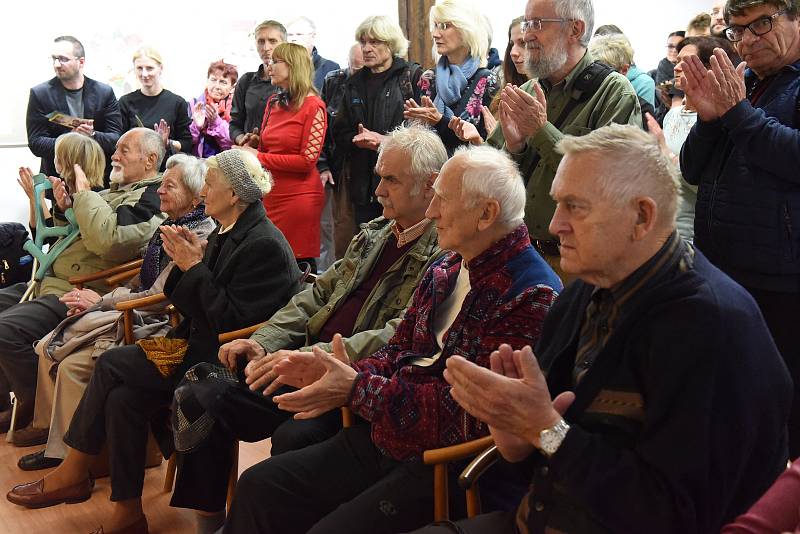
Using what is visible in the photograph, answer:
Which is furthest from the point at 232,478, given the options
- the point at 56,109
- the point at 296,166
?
the point at 56,109

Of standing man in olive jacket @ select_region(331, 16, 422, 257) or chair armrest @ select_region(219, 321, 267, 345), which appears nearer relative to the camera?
chair armrest @ select_region(219, 321, 267, 345)

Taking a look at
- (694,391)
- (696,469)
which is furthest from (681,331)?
(696,469)

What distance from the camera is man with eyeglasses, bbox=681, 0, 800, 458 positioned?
224 centimetres

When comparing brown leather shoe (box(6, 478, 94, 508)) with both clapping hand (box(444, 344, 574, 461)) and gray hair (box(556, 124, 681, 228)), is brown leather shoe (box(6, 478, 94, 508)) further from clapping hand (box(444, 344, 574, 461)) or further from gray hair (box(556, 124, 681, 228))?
gray hair (box(556, 124, 681, 228))

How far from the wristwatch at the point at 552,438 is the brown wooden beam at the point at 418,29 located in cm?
488

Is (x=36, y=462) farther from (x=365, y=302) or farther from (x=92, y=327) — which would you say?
(x=365, y=302)

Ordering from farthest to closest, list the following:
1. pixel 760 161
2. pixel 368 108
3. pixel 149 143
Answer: pixel 368 108 → pixel 149 143 → pixel 760 161

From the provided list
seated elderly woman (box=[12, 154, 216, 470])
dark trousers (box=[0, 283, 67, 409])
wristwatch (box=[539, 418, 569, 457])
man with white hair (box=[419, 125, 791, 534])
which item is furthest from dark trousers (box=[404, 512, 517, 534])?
dark trousers (box=[0, 283, 67, 409])

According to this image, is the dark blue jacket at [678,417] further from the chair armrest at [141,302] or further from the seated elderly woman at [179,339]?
the chair armrest at [141,302]

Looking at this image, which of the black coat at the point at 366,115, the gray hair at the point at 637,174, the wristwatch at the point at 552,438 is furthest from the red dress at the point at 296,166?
the wristwatch at the point at 552,438

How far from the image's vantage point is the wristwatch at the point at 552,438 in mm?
1417

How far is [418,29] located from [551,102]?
357 centimetres

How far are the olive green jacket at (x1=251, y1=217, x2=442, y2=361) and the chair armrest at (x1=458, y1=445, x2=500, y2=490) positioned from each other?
0.75 metres

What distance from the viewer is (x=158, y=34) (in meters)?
6.70
